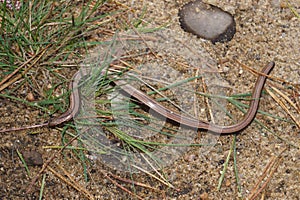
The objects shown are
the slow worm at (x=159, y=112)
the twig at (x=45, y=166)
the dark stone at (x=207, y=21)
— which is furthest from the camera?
the dark stone at (x=207, y=21)

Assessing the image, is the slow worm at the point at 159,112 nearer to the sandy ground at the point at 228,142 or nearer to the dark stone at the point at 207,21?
the sandy ground at the point at 228,142

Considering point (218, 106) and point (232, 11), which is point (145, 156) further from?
point (232, 11)

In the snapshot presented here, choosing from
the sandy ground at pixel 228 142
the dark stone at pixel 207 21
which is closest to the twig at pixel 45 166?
the sandy ground at pixel 228 142

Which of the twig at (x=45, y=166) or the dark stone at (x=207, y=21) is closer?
the twig at (x=45, y=166)

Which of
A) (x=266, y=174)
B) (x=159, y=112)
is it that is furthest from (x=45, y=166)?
(x=266, y=174)

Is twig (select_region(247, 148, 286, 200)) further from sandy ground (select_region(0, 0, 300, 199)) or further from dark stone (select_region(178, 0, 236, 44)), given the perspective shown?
dark stone (select_region(178, 0, 236, 44))

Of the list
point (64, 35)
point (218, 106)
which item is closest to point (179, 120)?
point (218, 106)
